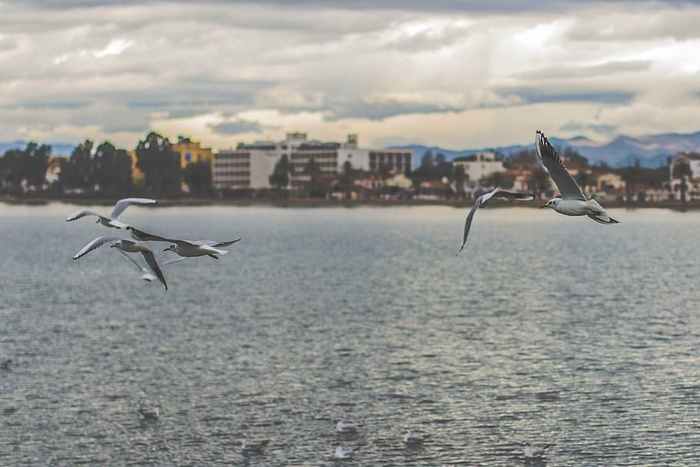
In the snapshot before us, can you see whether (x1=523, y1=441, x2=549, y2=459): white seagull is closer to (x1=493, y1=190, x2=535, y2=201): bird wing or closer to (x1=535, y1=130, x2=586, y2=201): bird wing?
(x1=535, y1=130, x2=586, y2=201): bird wing

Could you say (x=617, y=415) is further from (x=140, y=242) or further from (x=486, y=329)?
(x=140, y=242)

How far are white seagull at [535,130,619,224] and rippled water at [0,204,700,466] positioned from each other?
2755 cm

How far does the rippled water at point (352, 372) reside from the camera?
43.2 meters

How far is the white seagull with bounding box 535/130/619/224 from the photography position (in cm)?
1288

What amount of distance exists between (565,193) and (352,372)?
44.7 m

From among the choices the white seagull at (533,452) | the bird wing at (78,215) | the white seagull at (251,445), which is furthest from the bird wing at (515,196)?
the white seagull at (251,445)

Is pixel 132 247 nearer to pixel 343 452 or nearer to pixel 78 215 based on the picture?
pixel 78 215

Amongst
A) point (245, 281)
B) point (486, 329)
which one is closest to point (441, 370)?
point (486, 329)

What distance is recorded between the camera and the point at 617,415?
4828 centimetres

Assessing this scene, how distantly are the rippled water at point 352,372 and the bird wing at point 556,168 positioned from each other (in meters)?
27.6

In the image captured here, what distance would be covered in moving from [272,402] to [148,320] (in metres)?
34.2

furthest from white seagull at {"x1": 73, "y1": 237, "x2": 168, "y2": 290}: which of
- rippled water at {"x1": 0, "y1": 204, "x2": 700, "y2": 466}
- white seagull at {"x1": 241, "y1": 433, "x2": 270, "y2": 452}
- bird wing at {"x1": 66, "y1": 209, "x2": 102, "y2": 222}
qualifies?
white seagull at {"x1": 241, "y1": 433, "x2": 270, "y2": 452}

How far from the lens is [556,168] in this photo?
13.2m

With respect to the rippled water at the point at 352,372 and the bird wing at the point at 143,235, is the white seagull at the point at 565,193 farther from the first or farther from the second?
the rippled water at the point at 352,372
